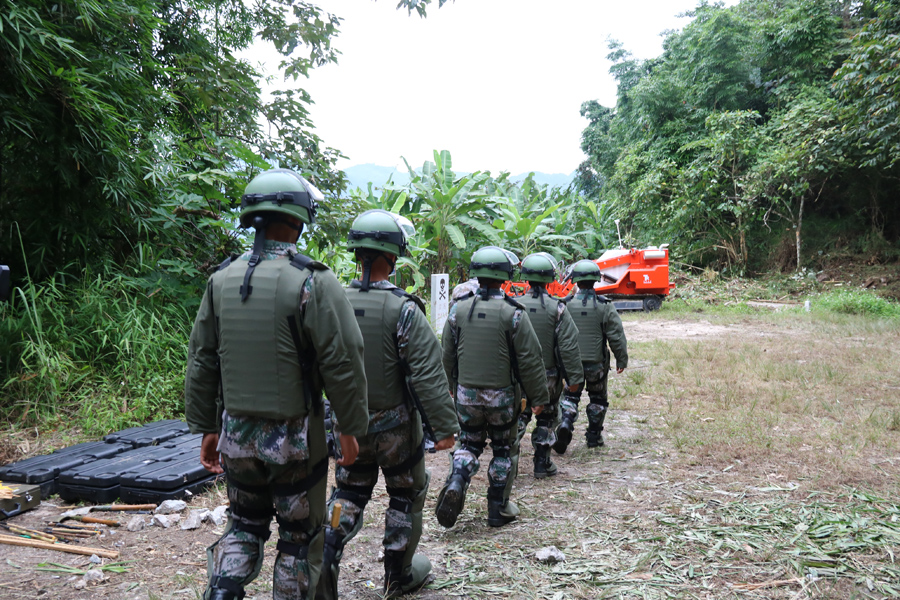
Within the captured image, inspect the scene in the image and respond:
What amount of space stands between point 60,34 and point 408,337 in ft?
18.4

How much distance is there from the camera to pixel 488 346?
14.6 feet

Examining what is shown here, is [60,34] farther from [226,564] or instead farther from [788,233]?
[788,233]

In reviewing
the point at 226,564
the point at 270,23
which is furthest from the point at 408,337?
the point at 270,23

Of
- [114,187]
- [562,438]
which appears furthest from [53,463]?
[562,438]

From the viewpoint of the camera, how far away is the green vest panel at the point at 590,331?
6.42m

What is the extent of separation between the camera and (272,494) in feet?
8.44

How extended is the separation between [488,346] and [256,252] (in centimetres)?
229

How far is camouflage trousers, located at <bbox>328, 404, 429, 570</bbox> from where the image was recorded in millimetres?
3271

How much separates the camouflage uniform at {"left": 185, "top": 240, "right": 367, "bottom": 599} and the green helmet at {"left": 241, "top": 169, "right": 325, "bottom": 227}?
0.15m

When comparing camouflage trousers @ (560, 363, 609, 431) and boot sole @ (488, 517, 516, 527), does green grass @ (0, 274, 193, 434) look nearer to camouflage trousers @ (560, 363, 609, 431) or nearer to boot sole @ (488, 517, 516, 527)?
boot sole @ (488, 517, 516, 527)

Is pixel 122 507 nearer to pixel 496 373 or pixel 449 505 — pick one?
pixel 449 505

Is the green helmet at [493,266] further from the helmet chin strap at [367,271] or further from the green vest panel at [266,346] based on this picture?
the green vest panel at [266,346]

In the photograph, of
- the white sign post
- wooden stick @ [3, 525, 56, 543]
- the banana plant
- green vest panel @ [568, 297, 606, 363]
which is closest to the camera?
wooden stick @ [3, 525, 56, 543]

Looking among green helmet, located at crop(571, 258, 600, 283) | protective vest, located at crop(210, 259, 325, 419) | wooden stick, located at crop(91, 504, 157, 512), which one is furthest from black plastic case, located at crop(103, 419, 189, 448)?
green helmet, located at crop(571, 258, 600, 283)
